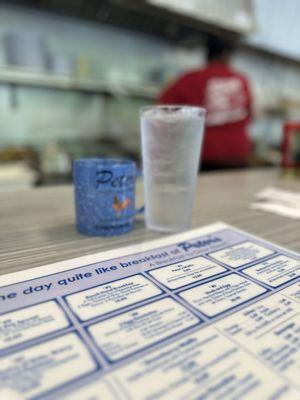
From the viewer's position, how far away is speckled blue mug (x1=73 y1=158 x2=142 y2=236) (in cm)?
39

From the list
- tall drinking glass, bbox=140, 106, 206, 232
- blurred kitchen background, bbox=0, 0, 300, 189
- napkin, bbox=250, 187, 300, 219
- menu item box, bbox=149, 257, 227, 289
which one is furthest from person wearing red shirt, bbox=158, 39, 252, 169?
menu item box, bbox=149, 257, 227, 289

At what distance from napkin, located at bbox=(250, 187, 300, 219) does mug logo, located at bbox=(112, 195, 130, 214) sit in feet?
0.88

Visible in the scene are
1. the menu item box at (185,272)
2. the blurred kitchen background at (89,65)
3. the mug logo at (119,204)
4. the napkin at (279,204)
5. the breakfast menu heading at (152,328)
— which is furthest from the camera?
the blurred kitchen background at (89,65)

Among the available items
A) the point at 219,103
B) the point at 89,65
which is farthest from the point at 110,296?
the point at 89,65

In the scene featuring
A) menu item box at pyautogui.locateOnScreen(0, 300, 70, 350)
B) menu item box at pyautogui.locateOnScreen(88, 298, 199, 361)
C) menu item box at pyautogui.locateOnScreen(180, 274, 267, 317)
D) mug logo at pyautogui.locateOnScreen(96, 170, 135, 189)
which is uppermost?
mug logo at pyautogui.locateOnScreen(96, 170, 135, 189)

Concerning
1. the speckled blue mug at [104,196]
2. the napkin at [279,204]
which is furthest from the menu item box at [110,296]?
the napkin at [279,204]

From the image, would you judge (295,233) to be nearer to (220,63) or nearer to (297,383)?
(297,383)

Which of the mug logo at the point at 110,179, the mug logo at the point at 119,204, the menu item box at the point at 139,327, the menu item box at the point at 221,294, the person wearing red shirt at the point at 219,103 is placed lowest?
the menu item box at the point at 221,294

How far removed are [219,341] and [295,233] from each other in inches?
11.0

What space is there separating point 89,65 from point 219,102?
0.81 m

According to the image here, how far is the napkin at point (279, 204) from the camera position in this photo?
0.54m

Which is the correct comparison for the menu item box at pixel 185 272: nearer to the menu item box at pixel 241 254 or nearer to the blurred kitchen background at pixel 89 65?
the menu item box at pixel 241 254

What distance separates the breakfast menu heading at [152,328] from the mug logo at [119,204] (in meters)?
0.07

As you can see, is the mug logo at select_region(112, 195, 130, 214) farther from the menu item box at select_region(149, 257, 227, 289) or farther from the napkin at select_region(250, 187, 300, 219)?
the napkin at select_region(250, 187, 300, 219)
